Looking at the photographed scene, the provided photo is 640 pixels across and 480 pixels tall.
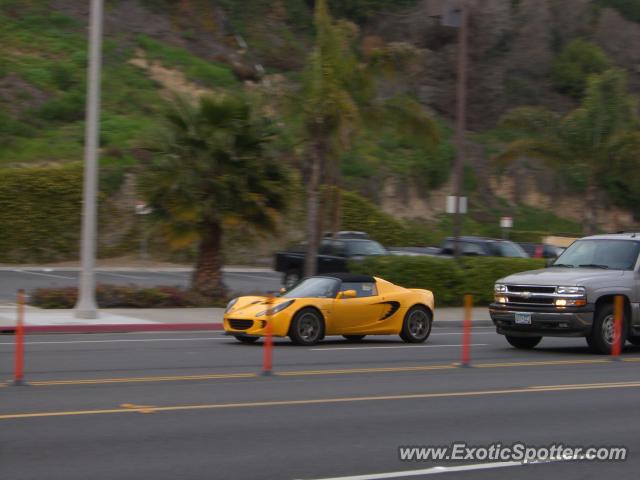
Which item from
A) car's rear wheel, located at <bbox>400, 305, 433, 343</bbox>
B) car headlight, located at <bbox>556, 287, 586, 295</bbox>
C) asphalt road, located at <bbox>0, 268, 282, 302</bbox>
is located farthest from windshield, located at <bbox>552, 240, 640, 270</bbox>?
asphalt road, located at <bbox>0, 268, 282, 302</bbox>

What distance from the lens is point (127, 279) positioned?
→ 36.0 metres

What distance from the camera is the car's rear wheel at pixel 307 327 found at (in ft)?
58.9

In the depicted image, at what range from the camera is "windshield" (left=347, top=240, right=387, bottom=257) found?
3288cm

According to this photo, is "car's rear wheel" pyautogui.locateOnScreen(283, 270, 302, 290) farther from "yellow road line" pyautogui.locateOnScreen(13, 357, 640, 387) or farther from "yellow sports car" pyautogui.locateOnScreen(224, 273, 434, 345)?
"yellow road line" pyautogui.locateOnScreen(13, 357, 640, 387)

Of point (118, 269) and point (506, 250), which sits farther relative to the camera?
point (118, 269)

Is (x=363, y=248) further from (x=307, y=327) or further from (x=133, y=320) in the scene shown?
(x=307, y=327)

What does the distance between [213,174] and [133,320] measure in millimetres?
4920

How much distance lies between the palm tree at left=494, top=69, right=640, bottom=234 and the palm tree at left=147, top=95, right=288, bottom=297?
15.5 meters

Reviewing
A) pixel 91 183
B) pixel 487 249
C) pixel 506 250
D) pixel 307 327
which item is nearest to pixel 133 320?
pixel 91 183

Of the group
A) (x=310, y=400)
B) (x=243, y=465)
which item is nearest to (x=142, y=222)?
(x=310, y=400)

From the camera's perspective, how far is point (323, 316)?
1823cm

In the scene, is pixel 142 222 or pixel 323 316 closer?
pixel 323 316

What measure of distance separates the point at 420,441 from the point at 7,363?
25.0 ft

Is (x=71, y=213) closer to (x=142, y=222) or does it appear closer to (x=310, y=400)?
(x=142, y=222)
